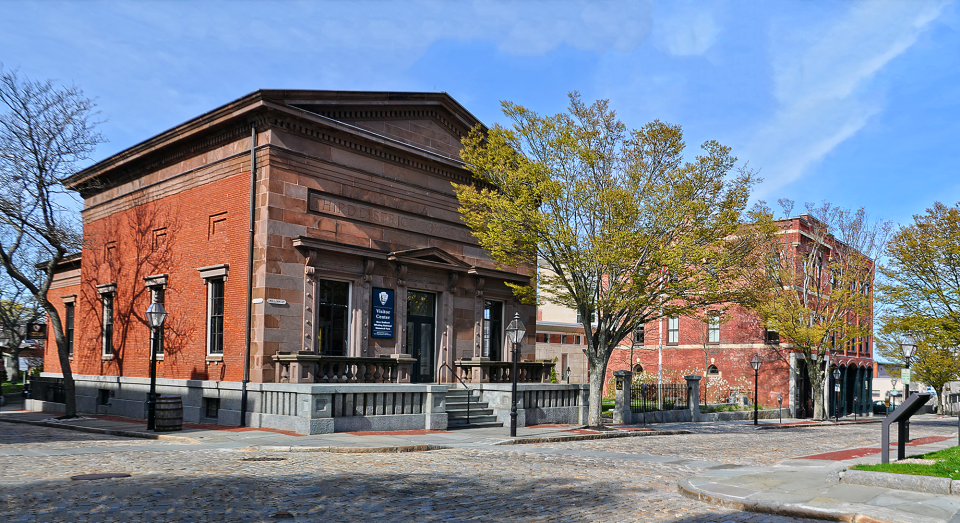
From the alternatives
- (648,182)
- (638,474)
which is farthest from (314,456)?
(648,182)

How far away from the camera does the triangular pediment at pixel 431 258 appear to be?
24486mm

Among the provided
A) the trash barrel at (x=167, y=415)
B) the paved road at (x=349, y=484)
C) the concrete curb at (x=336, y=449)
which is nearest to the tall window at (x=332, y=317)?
the trash barrel at (x=167, y=415)

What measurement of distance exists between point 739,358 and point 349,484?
136ft

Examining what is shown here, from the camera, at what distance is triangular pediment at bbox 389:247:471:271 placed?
2449cm

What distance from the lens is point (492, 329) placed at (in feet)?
93.8

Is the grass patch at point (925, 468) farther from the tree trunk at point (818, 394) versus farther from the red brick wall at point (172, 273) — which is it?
the tree trunk at point (818, 394)

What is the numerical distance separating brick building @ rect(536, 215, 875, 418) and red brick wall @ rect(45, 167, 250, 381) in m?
30.3

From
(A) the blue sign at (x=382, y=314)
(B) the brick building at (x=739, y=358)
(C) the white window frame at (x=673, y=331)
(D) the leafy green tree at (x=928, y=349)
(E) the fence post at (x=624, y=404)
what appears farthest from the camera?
(C) the white window frame at (x=673, y=331)

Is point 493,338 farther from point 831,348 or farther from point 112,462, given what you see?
point 831,348

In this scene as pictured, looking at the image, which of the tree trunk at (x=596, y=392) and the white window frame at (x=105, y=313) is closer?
the tree trunk at (x=596, y=392)

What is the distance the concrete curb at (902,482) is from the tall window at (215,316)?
1753cm

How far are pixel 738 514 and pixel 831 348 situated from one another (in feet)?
137

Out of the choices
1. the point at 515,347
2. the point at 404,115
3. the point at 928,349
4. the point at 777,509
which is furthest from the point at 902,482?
the point at 928,349

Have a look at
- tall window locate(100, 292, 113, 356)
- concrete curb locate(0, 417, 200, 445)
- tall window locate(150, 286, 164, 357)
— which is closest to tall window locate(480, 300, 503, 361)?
tall window locate(150, 286, 164, 357)
